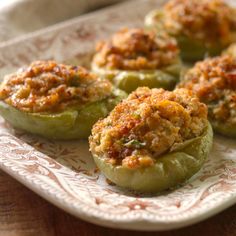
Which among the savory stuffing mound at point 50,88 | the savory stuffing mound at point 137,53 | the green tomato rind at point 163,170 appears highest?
the savory stuffing mound at point 50,88

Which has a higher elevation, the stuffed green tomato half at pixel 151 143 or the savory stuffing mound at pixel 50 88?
the savory stuffing mound at pixel 50 88

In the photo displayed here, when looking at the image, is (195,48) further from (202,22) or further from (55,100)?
(55,100)

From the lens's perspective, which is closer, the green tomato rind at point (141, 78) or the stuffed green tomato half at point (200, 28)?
the green tomato rind at point (141, 78)

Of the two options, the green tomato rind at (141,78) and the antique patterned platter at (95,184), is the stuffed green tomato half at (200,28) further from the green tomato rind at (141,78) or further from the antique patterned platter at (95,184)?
the antique patterned platter at (95,184)

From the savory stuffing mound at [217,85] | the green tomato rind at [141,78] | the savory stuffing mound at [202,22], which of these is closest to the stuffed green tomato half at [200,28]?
the savory stuffing mound at [202,22]

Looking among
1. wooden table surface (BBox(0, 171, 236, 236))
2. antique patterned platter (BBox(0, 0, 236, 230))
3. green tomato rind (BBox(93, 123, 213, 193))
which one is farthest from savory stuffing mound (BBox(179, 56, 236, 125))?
wooden table surface (BBox(0, 171, 236, 236))

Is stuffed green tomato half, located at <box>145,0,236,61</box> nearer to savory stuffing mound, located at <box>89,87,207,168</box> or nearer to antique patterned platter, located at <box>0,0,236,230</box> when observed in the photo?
antique patterned platter, located at <box>0,0,236,230</box>
